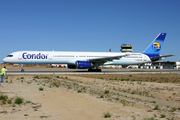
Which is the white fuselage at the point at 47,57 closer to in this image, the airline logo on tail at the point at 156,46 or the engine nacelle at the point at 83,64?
the engine nacelle at the point at 83,64

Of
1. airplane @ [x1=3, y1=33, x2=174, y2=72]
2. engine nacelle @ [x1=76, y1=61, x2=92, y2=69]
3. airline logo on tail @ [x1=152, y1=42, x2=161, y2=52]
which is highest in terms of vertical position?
airline logo on tail @ [x1=152, y1=42, x2=161, y2=52]

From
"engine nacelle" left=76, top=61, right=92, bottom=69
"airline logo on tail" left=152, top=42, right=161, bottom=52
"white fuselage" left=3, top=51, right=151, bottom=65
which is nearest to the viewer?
"white fuselage" left=3, top=51, right=151, bottom=65

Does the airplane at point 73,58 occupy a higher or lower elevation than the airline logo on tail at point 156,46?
lower

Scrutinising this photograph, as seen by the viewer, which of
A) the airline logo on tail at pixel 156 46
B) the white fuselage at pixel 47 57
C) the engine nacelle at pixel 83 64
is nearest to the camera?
the white fuselage at pixel 47 57

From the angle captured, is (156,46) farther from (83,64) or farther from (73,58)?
(73,58)

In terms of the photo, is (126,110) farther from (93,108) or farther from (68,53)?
(68,53)

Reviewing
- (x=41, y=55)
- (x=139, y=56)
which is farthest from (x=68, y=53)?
(x=139, y=56)

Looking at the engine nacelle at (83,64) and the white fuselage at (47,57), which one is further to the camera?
the engine nacelle at (83,64)

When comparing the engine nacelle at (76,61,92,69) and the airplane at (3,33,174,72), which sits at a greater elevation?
the airplane at (3,33,174,72)

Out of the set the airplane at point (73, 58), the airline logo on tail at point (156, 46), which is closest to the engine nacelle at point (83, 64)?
the airplane at point (73, 58)

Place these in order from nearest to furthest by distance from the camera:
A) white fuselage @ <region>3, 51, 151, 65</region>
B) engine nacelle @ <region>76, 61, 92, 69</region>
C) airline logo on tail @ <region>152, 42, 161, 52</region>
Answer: white fuselage @ <region>3, 51, 151, 65</region>
engine nacelle @ <region>76, 61, 92, 69</region>
airline logo on tail @ <region>152, 42, 161, 52</region>

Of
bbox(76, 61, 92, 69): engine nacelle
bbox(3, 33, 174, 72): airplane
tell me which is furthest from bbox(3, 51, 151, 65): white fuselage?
bbox(76, 61, 92, 69): engine nacelle

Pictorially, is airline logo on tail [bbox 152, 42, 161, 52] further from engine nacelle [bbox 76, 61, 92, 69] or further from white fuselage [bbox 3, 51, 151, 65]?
engine nacelle [bbox 76, 61, 92, 69]

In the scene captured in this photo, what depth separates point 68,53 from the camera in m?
33.0
